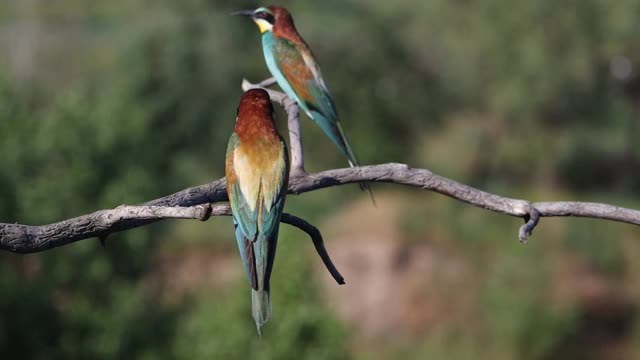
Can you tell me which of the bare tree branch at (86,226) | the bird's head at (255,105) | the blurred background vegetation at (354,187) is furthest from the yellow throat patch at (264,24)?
the blurred background vegetation at (354,187)

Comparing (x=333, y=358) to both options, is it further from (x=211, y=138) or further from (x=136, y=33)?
(x=136, y=33)

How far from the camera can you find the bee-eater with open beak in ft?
21.4

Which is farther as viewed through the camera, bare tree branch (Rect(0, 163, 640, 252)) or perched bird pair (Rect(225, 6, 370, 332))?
perched bird pair (Rect(225, 6, 370, 332))

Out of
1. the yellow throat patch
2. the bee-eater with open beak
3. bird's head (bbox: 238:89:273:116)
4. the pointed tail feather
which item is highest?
the yellow throat patch

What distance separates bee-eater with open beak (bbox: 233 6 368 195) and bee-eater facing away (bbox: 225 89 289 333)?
6.69 feet

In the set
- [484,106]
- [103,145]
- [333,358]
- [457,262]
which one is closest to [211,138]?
[484,106]

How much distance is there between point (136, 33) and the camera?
33.3m

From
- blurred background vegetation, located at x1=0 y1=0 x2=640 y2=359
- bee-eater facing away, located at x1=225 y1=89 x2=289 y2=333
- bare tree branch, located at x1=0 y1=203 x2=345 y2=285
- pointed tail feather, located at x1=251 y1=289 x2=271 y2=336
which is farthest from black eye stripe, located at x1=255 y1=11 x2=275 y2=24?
blurred background vegetation, located at x1=0 y1=0 x2=640 y2=359

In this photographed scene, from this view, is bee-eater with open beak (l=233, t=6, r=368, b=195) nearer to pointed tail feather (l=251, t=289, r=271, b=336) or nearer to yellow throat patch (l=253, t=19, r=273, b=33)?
yellow throat patch (l=253, t=19, r=273, b=33)

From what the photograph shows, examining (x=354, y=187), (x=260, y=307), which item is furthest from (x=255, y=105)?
(x=354, y=187)

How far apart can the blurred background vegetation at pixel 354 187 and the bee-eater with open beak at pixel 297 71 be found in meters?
6.51

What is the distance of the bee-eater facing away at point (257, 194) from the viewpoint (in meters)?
4.22

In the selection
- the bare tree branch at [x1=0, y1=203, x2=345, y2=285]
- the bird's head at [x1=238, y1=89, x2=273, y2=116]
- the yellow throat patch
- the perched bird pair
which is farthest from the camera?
the yellow throat patch

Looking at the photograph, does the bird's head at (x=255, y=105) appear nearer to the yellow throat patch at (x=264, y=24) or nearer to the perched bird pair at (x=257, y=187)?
the perched bird pair at (x=257, y=187)
